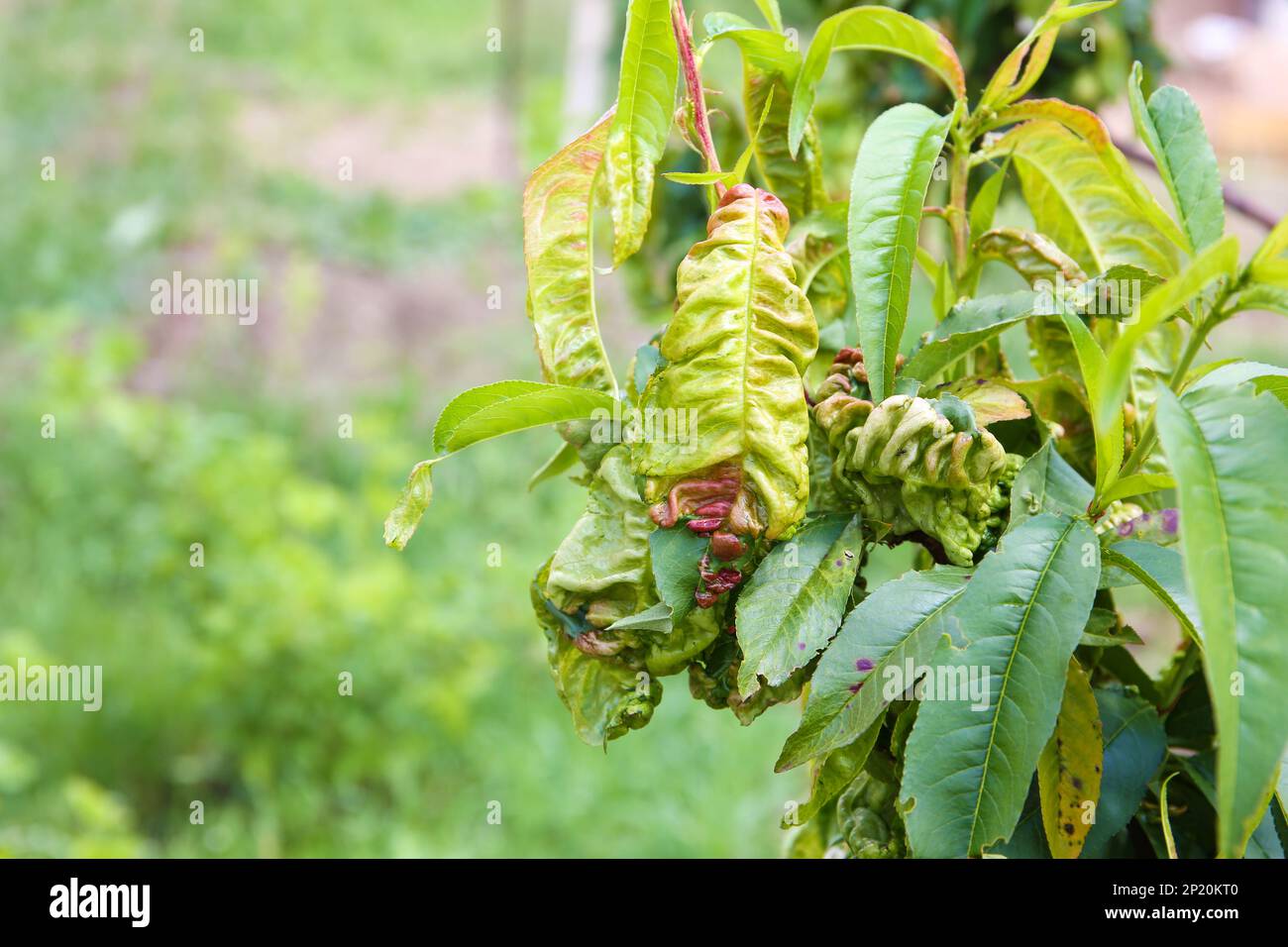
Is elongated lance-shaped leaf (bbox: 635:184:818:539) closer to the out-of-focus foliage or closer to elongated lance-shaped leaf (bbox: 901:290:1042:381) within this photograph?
elongated lance-shaped leaf (bbox: 901:290:1042:381)

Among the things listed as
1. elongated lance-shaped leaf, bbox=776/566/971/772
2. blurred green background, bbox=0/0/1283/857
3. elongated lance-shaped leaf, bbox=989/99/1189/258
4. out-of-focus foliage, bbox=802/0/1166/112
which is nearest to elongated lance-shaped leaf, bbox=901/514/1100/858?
elongated lance-shaped leaf, bbox=776/566/971/772

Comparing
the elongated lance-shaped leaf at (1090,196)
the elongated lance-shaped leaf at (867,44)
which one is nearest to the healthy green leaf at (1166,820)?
the elongated lance-shaped leaf at (1090,196)

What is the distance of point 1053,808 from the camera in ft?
2.27

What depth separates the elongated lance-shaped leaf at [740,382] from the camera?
0.63 meters

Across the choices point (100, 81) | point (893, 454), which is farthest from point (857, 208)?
point (100, 81)

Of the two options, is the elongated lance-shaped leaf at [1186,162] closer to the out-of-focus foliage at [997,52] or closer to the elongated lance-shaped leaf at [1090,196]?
the elongated lance-shaped leaf at [1090,196]

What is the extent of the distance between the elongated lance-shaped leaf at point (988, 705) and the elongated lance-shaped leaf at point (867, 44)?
0.30 m

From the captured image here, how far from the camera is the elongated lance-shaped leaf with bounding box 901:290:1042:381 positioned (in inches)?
26.5

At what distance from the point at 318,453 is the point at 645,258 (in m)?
1.83

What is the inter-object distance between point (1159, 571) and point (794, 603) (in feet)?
0.64

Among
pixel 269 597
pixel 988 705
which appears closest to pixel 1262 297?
pixel 988 705

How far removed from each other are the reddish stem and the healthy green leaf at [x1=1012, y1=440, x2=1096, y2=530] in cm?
24

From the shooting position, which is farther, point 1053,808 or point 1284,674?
Answer: point 1053,808
